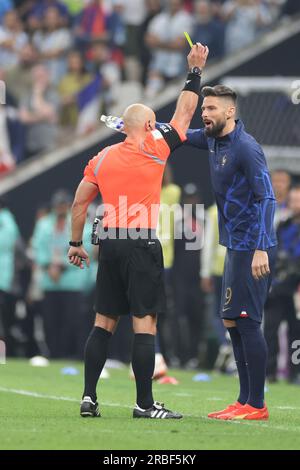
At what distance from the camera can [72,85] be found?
72.0ft

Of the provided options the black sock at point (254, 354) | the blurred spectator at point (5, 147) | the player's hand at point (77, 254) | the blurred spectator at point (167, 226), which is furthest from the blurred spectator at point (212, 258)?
the player's hand at point (77, 254)

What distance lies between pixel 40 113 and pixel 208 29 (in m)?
3.03

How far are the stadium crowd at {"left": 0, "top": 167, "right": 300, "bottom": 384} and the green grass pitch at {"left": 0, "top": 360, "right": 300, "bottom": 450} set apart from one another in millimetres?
1480

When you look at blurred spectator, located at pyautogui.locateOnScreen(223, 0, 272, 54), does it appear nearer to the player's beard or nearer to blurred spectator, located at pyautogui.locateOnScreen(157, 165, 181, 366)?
blurred spectator, located at pyautogui.locateOnScreen(157, 165, 181, 366)

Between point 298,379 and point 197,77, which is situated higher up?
point 197,77

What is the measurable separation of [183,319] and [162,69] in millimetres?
5226

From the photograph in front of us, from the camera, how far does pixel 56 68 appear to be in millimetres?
22516

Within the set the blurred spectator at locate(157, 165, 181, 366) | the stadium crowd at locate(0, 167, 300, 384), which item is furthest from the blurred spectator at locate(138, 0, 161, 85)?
the blurred spectator at locate(157, 165, 181, 366)

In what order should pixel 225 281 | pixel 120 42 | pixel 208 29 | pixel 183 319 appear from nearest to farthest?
pixel 225 281 → pixel 183 319 → pixel 208 29 → pixel 120 42

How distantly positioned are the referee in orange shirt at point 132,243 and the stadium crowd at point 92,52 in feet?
36.2

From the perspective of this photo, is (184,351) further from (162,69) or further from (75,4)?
(75,4)

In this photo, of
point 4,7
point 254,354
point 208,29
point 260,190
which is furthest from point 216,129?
point 4,7

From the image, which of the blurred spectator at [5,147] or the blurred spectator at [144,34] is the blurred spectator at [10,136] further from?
the blurred spectator at [144,34]
